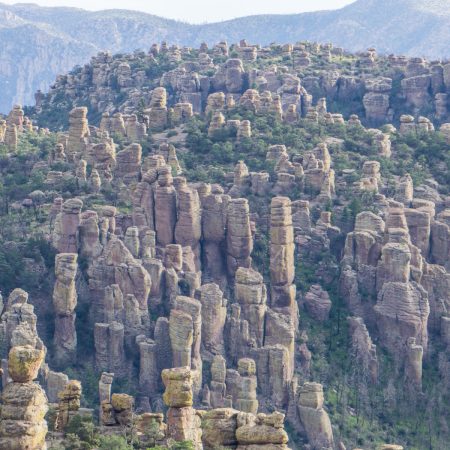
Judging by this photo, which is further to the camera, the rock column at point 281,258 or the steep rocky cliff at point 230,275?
the rock column at point 281,258

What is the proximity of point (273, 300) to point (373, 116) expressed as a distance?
44863 mm

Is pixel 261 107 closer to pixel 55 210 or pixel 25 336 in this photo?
pixel 55 210

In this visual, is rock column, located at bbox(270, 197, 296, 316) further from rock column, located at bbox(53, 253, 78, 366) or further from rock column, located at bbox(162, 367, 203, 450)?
rock column, located at bbox(162, 367, 203, 450)

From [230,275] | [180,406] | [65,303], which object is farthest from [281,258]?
[180,406]

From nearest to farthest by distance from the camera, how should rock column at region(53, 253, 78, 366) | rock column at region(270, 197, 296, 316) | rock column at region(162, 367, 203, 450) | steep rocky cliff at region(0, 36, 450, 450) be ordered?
rock column at region(162, 367, 203, 450), steep rocky cliff at region(0, 36, 450, 450), rock column at region(53, 253, 78, 366), rock column at region(270, 197, 296, 316)

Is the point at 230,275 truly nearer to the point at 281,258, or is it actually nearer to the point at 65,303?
the point at 281,258

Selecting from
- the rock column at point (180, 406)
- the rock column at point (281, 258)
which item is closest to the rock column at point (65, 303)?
the rock column at point (281, 258)

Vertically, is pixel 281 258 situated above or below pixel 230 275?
above

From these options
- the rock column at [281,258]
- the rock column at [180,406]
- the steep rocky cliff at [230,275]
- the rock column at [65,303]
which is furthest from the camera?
the rock column at [281,258]

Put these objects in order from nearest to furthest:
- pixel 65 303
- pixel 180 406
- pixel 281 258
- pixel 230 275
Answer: pixel 180 406
pixel 65 303
pixel 281 258
pixel 230 275

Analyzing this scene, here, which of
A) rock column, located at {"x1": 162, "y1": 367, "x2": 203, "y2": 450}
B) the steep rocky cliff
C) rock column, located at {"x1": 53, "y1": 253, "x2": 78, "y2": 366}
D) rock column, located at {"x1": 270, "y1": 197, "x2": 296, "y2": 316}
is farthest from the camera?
rock column, located at {"x1": 270, "y1": 197, "x2": 296, "y2": 316}

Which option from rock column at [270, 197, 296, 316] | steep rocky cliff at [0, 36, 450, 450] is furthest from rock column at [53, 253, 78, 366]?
rock column at [270, 197, 296, 316]

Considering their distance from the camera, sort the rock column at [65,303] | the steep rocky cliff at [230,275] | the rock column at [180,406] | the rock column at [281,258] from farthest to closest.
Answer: the rock column at [281,258] → the rock column at [65,303] → the steep rocky cliff at [230,275] → the rock column at [180,406]

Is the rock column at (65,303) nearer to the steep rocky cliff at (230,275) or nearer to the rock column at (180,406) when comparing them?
the steep rocky cliff at (230,275)
